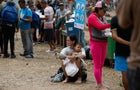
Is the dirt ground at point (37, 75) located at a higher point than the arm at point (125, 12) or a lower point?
lower

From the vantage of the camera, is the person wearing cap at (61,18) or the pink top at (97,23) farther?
the person wearing cap at (61,18)

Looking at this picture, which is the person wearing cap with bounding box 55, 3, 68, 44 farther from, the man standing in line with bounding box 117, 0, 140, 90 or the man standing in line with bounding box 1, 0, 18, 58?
the man standing in line with bounding box 117, 0, 140, 90

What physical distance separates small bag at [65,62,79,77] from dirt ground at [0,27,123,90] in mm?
238

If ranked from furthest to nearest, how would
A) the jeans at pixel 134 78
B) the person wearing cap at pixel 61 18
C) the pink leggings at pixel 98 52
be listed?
the person wearing cap at pixel 61 18, the pink leggings at pixel 98 52, the jeans at pixel 134 78

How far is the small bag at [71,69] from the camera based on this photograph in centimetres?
816

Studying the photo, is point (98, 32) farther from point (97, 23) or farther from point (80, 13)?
point (80, 13)

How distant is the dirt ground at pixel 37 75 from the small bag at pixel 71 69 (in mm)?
238

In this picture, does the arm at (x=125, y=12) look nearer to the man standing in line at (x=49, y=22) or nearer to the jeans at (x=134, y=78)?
the jeans at (x=134, y=78)

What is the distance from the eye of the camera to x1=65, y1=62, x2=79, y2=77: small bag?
816cm

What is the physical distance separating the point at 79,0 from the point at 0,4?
3046mm

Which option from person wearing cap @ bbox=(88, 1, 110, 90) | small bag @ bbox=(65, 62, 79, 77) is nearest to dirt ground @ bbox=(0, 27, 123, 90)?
small bag @ bbox=(65, 62, 79, 77)

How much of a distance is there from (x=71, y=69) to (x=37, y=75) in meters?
1.50

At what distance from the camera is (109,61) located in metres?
10.6

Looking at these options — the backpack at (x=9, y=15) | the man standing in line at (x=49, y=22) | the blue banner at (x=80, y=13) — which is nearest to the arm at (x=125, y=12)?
the blue banner at (x=80, y=13)
